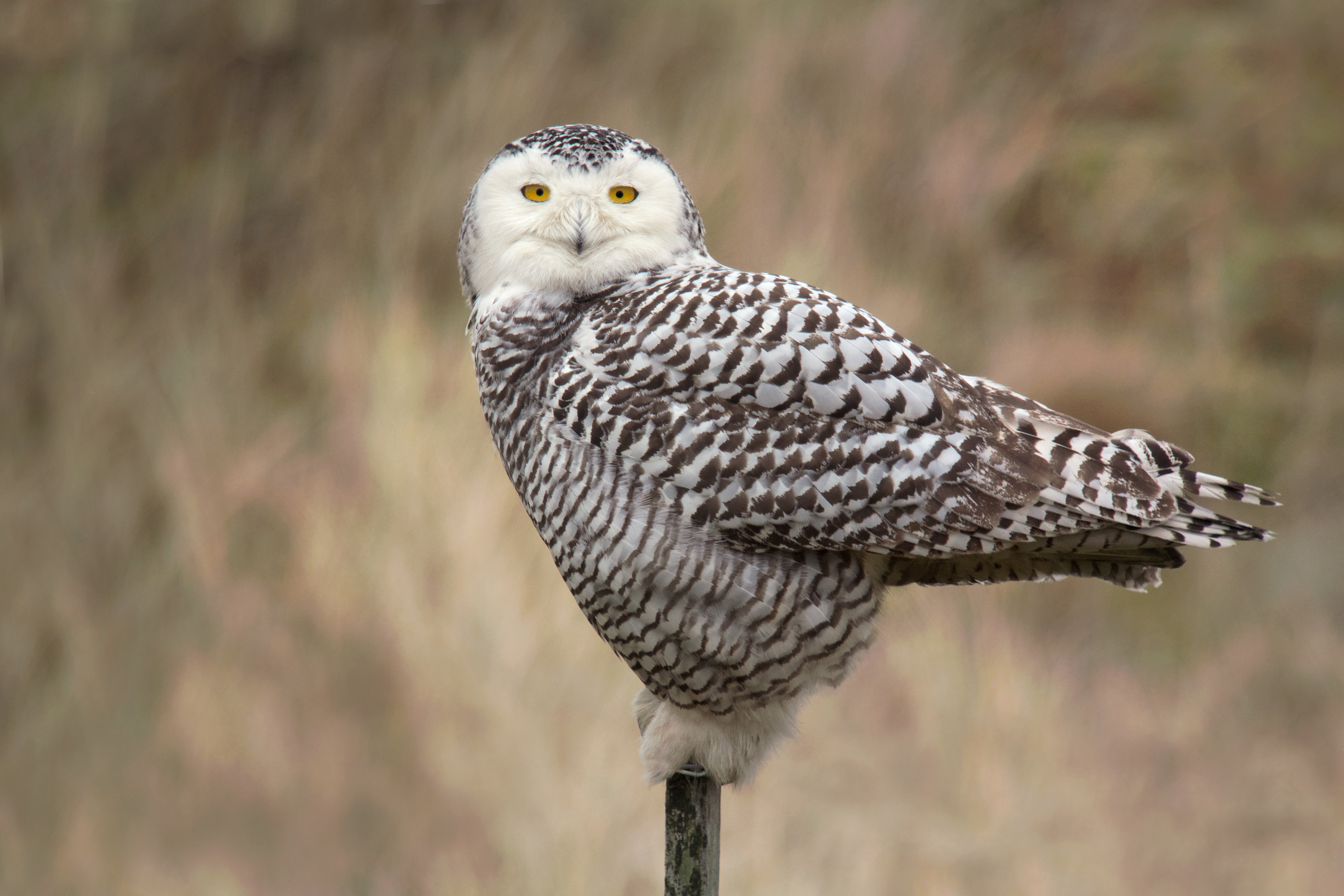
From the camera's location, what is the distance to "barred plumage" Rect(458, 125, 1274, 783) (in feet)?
6.43

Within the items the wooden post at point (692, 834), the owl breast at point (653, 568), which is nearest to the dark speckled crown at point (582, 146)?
the owl breast at point (653, 568)

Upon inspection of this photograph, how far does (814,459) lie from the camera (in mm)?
Answer: 1979

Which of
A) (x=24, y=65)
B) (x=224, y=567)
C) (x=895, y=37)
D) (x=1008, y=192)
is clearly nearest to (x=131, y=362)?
(x=224, y=567)

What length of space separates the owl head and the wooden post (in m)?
0.96

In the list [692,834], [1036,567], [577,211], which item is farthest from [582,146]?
[692,834]

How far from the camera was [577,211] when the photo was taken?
2164 millimetres

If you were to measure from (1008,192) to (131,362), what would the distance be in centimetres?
412

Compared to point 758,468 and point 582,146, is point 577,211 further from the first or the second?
point 758,468

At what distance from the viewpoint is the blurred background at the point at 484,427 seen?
167 inches

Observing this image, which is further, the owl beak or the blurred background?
the blurred background

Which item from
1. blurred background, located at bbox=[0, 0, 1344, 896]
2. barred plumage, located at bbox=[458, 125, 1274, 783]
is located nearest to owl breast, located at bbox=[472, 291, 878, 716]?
barred plumage, located at bbox=[458, 125, 1274, 783]

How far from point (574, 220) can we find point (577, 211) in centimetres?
2

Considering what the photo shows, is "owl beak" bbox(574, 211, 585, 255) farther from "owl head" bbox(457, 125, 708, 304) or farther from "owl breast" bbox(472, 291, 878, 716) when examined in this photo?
"owl breast" bbox(472, 291, 878, 716)

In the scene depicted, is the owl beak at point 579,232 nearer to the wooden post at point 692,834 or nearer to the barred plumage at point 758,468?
the barred plumage at point 758,468
